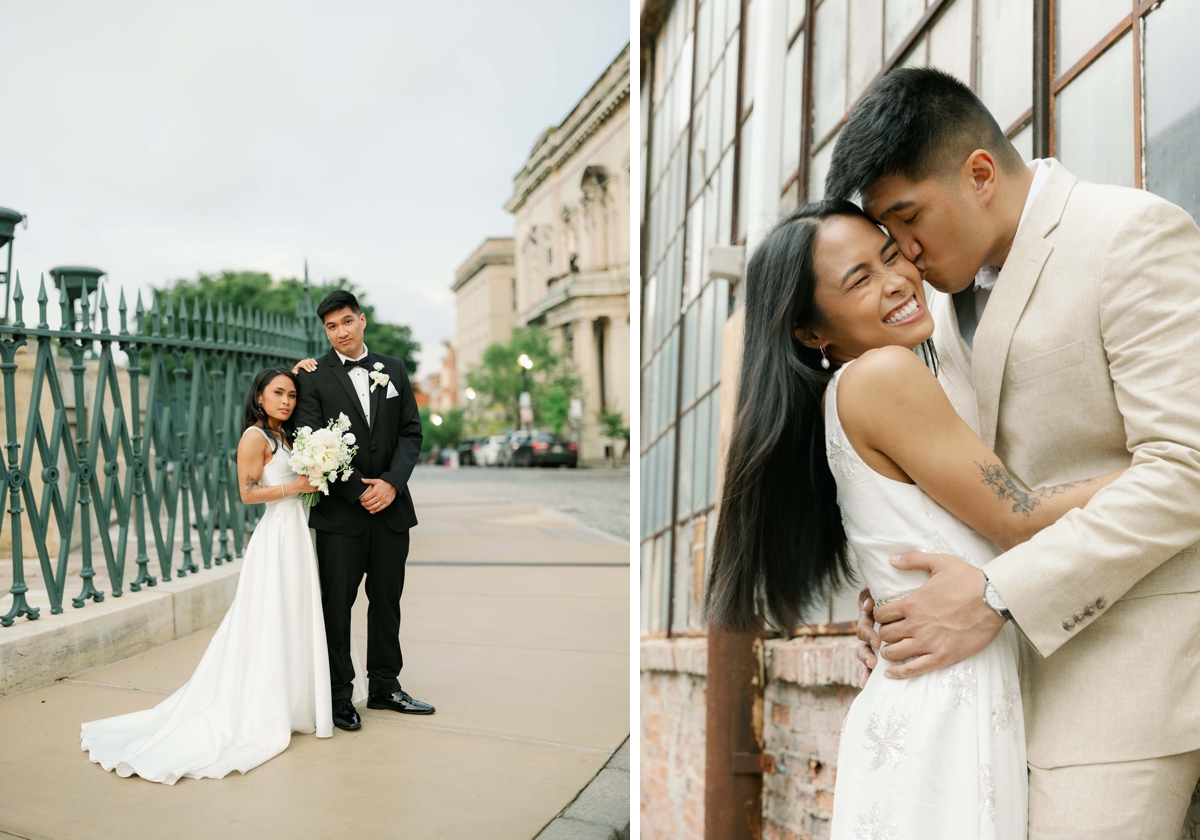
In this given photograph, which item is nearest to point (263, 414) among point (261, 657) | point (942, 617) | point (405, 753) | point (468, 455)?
point (261, 657)

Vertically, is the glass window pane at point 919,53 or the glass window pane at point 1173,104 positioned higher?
the glass window pane at point 919,53

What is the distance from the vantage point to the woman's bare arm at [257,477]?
3604 mm

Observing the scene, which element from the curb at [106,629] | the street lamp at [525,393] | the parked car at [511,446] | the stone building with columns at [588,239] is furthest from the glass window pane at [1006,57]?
the street lamp at [525,393]

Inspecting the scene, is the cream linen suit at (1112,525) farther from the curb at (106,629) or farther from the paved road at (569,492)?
the paved road at (569,492)

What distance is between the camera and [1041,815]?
152cm

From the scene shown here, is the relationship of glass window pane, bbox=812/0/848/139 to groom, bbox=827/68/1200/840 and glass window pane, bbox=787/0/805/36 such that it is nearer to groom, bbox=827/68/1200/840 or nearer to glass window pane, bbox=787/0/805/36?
glass window pane, bbox=787/0/805/36

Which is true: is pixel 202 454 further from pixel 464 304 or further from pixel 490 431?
pixel 464 304

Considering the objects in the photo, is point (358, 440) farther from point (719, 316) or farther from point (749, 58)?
point (749, 58)

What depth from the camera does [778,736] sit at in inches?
168

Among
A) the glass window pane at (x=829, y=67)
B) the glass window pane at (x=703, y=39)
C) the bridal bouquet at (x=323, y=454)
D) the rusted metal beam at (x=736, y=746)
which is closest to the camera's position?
the bridal bouquet at (x=323, y=454)

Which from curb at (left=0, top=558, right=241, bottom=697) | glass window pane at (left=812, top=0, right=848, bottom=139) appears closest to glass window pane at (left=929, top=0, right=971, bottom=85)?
glass window pane at (left=812, top=0, right=848, bottom=139)

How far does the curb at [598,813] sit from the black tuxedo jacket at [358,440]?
4.40 feet

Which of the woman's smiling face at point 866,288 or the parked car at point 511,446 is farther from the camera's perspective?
the parked car at point 511,446

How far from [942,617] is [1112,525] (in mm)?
312
